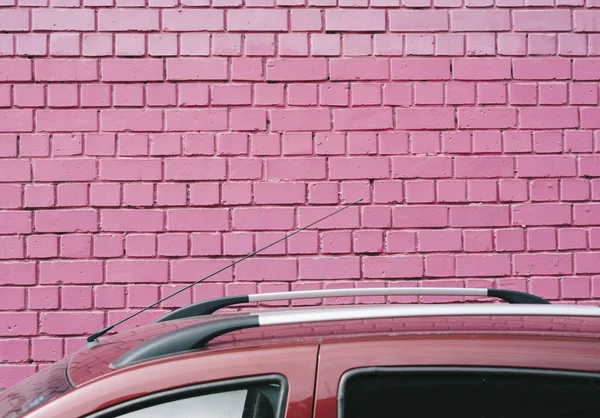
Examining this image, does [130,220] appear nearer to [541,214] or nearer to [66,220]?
[66,220]

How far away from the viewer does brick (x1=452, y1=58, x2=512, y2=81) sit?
407 cm

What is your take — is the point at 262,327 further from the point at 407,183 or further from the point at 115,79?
the point at 115,79

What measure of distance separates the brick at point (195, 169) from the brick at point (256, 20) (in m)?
0.87

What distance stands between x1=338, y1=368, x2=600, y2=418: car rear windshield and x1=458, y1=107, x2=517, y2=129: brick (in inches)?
109

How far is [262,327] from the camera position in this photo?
67.8 inches

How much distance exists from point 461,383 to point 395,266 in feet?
8.27

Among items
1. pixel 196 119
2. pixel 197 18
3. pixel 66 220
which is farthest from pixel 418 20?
pixel 66 220

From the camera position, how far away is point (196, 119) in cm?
397

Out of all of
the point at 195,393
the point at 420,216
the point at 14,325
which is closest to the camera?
the point at 195,393

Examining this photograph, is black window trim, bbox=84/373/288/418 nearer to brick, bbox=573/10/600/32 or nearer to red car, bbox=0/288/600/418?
red car, bbox=0/288/600/418

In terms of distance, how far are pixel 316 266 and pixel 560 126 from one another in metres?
1.86

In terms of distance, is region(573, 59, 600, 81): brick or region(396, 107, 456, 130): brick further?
region(573, 59, 600, 81): brick

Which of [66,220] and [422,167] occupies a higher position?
[422,167]

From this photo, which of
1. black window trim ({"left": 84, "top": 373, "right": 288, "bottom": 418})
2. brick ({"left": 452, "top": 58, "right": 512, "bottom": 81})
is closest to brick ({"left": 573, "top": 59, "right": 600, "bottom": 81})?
brick ({"left": 452, "top": 58, "right": 512, "bottom": 81})
